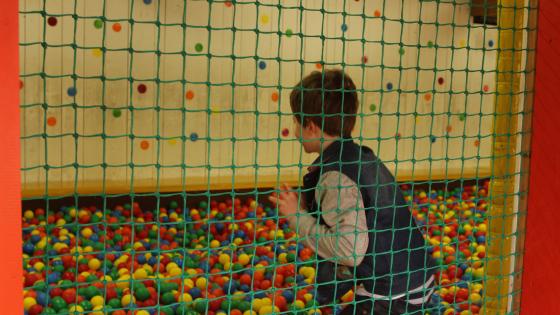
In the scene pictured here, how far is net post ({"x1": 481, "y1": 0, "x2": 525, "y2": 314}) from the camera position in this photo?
3.85 feet

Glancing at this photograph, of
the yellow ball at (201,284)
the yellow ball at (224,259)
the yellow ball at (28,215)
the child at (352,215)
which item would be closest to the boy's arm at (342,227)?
the child at (352,215)

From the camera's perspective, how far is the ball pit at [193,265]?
5.56 ft

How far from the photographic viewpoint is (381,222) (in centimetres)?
128

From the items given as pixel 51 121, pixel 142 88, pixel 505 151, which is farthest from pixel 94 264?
pixel 505 151

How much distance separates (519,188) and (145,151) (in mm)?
2210

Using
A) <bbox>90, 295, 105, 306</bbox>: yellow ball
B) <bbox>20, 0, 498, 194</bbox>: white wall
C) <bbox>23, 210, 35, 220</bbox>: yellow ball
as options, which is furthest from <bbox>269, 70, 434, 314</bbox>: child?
<bbox>23, 210, 35, 220</bbox>: yellow ball

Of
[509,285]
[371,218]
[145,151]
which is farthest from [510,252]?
[145,151]

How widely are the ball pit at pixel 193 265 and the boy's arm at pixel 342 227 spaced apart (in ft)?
0.23

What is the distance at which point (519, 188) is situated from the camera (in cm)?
117

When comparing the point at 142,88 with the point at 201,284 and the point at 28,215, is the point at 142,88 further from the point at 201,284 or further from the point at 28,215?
the point at 201,284

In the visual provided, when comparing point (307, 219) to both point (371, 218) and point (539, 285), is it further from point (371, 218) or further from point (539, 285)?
point (539, 285)

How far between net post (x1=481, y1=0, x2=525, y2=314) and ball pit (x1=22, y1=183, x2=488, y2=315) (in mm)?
47

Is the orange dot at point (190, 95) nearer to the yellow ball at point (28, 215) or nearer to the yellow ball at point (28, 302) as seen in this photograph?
the yellow ball at point (28, 215)

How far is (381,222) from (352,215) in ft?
0.35
